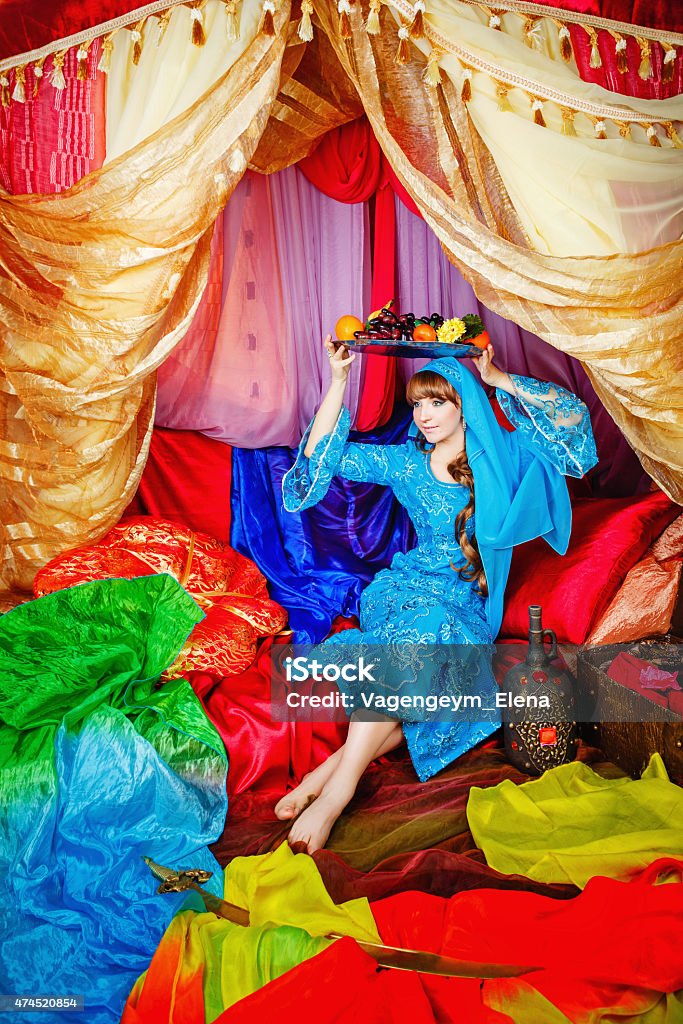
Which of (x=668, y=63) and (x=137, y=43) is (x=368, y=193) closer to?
(x=137, y=43)

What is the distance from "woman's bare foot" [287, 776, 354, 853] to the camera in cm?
189

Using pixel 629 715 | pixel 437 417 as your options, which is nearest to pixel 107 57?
pixel 437 417

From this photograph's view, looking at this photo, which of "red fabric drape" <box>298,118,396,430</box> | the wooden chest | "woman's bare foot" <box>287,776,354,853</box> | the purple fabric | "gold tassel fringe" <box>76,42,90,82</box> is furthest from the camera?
the purple fabric

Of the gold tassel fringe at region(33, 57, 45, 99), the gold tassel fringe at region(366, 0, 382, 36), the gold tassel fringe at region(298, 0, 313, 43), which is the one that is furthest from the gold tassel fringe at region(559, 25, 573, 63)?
the gold tassel fringe at region(33, 57, 45, 99)

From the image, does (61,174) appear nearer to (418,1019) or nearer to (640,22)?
(640,22)

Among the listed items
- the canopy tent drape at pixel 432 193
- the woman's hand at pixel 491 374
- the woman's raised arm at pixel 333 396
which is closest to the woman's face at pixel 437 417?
the woman's hand at pixel 491 374

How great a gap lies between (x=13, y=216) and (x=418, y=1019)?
215 cm

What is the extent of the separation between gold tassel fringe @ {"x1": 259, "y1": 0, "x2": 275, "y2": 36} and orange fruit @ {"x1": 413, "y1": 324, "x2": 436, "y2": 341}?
33.7 inches

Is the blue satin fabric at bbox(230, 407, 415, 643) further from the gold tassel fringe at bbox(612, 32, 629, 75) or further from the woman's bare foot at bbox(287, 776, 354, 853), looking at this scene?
the gold tassel fringe at bbox(612, 32, 629, 75)

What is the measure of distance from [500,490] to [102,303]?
1.21 m

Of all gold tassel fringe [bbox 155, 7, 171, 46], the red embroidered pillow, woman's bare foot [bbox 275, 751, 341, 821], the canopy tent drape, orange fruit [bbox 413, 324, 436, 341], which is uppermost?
gold tassel fringe [bbox 155, 7, 171, 46]

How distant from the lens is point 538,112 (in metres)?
2.09

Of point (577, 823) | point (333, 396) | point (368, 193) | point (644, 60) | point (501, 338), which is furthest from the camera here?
point (501, 338)

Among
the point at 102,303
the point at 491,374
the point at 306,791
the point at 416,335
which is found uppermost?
the point at 102,303
